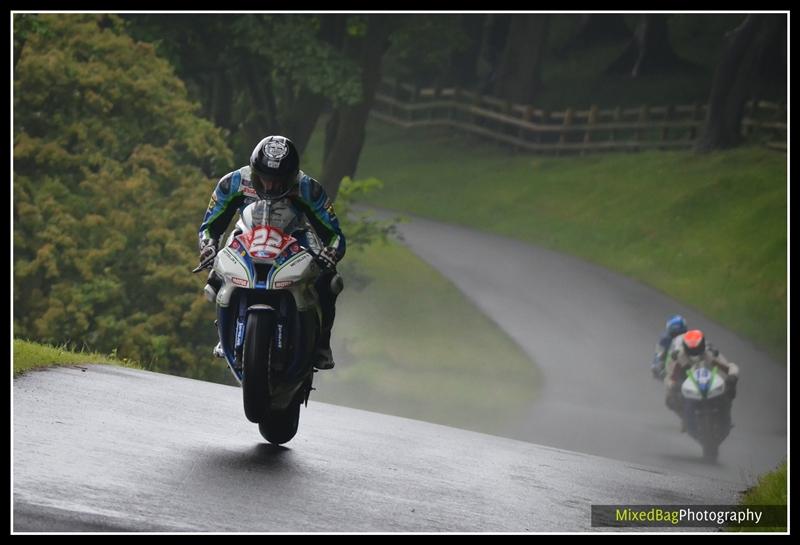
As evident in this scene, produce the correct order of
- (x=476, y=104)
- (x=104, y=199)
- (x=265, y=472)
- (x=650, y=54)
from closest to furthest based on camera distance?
(x=265, y=472), (x=104, y=199), (x=476, y=104), (x=650, y=54)

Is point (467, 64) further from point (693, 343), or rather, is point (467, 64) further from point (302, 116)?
point (693, 343)

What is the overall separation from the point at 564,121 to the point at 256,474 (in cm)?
4699

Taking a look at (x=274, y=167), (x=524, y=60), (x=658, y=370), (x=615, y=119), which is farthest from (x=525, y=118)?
(x=274, y=167)

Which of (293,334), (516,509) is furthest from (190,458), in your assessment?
(516,509)

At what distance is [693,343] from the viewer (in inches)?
808

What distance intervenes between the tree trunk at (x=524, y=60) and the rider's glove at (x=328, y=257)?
48.7m

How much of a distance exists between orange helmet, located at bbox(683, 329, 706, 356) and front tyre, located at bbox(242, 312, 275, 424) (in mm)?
11263

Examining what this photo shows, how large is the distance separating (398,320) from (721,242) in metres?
10.7

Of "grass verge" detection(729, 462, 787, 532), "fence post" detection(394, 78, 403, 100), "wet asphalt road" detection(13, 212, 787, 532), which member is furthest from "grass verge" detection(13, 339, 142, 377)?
"fence post" detection(394, 78, 403, 100)

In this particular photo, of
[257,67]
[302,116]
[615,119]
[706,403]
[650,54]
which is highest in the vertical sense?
[706,403]

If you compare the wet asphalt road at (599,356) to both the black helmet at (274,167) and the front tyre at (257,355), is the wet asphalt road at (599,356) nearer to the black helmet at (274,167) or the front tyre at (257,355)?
the black helmet at (274,167)

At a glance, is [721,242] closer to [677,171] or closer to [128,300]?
[677,171]

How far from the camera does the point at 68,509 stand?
7.86 meters

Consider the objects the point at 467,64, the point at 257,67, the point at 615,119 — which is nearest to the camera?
the point at 257,67
